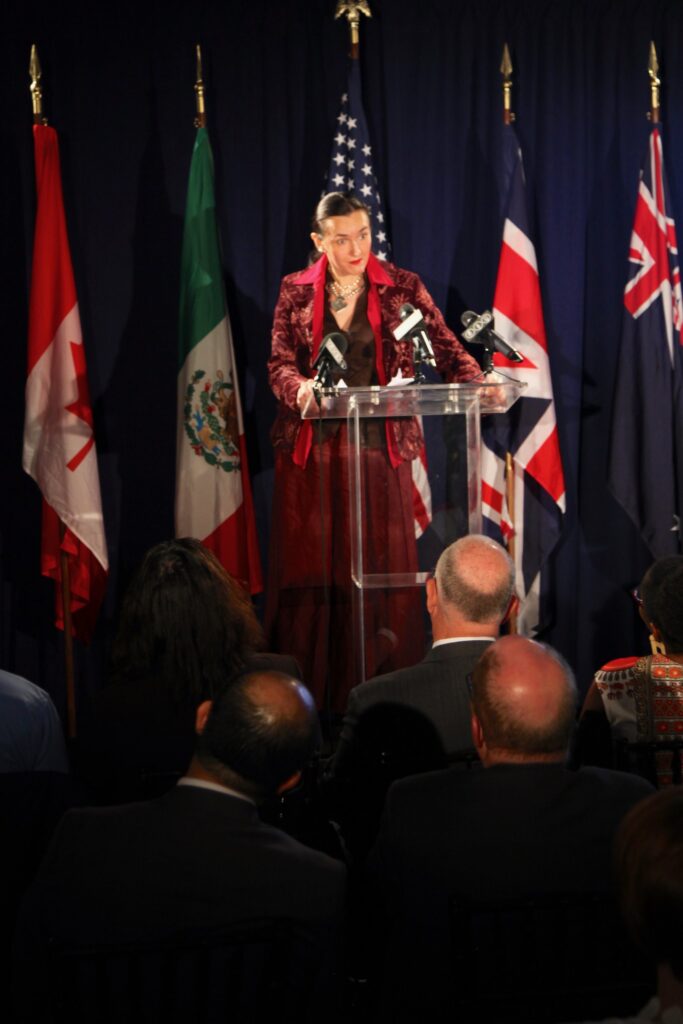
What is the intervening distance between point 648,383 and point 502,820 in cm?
391

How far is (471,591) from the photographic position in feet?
9.80

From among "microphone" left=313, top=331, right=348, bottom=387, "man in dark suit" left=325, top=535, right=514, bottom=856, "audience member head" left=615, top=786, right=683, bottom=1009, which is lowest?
"man in dark suit" left=325, top=535, right=514, bottom=856

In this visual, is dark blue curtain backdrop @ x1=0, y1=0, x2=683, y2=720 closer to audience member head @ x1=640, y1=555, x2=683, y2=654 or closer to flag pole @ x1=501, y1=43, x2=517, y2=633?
flag pole @ x1=501, y1=43, x2=517, y2=633

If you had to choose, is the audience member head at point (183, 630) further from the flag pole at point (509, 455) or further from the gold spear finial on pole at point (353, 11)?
the gold spear finial on pole at point (353, 11)

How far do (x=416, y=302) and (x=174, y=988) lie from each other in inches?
151

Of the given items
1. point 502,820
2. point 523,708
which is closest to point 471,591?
point 523,708

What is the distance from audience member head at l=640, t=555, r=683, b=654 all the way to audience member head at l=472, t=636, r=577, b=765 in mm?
1022

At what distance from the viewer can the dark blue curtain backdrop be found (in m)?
5.67

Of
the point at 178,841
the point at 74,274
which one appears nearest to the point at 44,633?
the point at 74,274

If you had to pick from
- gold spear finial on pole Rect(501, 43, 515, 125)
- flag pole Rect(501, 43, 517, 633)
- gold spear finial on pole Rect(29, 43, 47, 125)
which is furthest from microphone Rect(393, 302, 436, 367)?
gold spear finial on pole Rect(29, 43, 47, 125)

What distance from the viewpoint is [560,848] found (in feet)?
6.64

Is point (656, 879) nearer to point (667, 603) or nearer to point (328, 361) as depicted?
point (667, 603)

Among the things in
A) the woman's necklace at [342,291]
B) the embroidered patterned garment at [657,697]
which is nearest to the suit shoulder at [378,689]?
the embroidered patterned garment at [657,697]

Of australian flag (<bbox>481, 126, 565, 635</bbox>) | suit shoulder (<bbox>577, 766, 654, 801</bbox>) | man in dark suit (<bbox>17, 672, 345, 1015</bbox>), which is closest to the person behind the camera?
man in dark suit (<bbox>17, 672, 345, 1015</bbox>)
